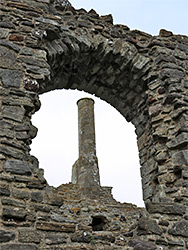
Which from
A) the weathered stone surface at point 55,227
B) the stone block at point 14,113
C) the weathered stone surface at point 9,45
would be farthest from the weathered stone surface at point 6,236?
the weathered stone surface at point 9,45

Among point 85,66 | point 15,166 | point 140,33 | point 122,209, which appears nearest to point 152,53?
point 140,33

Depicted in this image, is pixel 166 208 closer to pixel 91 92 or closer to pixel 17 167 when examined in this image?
pixel 17 167

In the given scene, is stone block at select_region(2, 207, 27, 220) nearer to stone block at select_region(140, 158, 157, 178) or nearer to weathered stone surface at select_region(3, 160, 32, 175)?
weathered stone surface at select_region(3, 160, 32, 175)

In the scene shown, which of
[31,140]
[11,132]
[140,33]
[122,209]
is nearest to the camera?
[11,132]

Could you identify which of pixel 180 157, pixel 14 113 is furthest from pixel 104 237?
pixel 14 113

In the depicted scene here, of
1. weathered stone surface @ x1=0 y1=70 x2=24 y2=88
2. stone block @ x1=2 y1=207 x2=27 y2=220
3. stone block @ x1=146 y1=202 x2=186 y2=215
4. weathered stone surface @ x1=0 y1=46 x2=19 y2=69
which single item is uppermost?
weathered stone surface @ x1=0 y1=46 x2=19 y2=69

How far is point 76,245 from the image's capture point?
283cm

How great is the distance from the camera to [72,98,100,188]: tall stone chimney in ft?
40.4

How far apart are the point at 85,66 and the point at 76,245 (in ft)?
9.93

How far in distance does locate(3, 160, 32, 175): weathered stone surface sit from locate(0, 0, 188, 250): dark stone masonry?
0.03 feet

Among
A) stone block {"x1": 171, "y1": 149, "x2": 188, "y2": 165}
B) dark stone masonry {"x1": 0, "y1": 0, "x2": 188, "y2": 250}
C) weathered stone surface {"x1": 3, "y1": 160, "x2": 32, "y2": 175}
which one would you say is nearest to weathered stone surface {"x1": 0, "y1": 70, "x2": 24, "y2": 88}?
dark stone masonry {"x1": 0, "y1": 0, "x2": 188, "y2": 250}

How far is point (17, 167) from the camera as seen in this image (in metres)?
2.91

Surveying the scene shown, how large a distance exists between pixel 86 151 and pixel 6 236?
36.3 ft

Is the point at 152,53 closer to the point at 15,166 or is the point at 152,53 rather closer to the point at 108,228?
the point at 15,166
